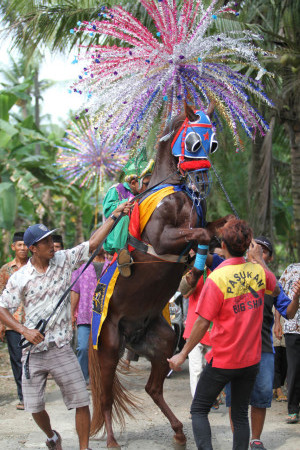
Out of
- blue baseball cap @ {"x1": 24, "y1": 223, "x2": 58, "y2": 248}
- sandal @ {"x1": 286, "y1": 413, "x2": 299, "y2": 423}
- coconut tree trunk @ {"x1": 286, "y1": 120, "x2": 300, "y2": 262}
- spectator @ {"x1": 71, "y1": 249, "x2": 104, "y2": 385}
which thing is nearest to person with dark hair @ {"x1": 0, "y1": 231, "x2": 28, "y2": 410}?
spectator @ {"x1": 71, "y1": 249, "x2": 104, "y2": 385}

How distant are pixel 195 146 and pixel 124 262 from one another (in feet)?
3.82

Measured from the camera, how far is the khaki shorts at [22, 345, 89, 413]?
4711 mm

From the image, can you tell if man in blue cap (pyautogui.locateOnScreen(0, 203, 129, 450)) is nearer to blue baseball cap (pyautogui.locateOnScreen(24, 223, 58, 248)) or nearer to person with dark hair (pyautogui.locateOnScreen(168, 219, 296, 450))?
blue baseball cap (pyautogui.locateOnScreen(24, 223, 58, 248))

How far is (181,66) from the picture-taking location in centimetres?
481

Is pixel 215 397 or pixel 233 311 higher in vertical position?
pixel 233 311

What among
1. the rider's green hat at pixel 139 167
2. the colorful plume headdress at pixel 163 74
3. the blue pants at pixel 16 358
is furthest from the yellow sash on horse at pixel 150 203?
the blue pants at pixel 16 358

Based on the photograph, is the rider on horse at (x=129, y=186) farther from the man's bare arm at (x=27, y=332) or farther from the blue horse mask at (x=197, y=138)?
the man's bare arm at (x=27, y=332)

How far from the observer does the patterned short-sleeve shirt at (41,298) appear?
15.5 ft

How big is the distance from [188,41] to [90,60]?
850 millimetres

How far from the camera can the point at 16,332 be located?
6.68m

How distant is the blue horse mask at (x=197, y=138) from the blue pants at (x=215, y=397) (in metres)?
1.69

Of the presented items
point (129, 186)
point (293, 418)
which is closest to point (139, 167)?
point (129, 186)

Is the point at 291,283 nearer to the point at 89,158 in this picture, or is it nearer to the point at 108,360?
the point at 108,360

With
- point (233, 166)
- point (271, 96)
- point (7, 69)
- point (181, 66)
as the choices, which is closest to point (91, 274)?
point (181, 66)
